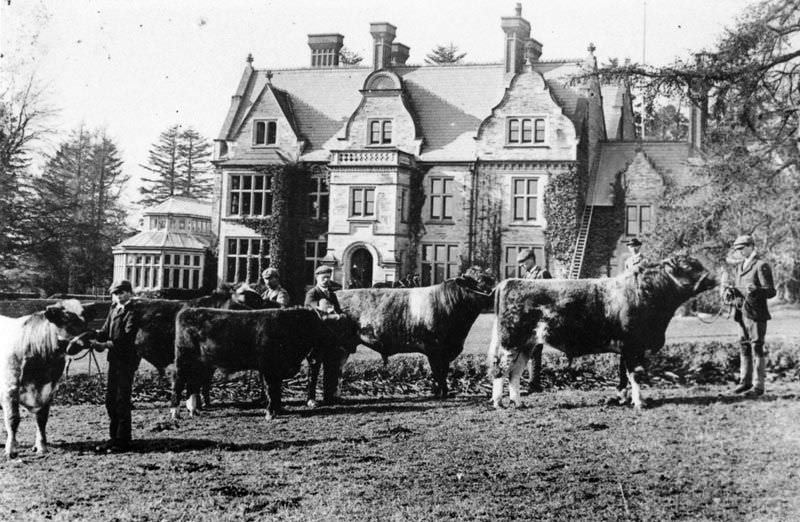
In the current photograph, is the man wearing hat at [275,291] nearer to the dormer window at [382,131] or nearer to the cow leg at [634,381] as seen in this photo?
the cow leg at [634,381]

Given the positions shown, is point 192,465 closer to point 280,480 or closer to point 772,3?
point 280,480

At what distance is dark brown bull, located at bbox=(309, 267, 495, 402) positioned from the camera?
9.84 meters

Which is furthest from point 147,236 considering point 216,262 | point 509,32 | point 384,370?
point 384,370

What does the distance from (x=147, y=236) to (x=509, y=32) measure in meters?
16.2

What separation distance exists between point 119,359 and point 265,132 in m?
24.9

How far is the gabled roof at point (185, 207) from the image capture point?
2968cm

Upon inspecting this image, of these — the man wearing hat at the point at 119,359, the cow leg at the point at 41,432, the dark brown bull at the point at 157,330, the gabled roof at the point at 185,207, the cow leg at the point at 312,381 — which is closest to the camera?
the cow leg at the point at 41,432

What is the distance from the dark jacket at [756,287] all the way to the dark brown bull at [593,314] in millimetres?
455

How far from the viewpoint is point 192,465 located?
631cm

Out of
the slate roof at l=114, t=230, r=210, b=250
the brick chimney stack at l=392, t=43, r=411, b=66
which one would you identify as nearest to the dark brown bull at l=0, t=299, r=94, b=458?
the slate roof at l=114, t=230, r=210, b=250

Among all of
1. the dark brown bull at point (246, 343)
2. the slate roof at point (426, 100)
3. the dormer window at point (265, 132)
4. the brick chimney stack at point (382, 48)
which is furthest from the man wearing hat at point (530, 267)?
the dormer window at point (265, 132)

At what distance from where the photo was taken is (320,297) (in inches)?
371

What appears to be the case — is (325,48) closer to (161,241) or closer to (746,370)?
(161,241)

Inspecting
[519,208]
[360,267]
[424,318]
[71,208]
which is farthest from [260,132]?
[424,318]
